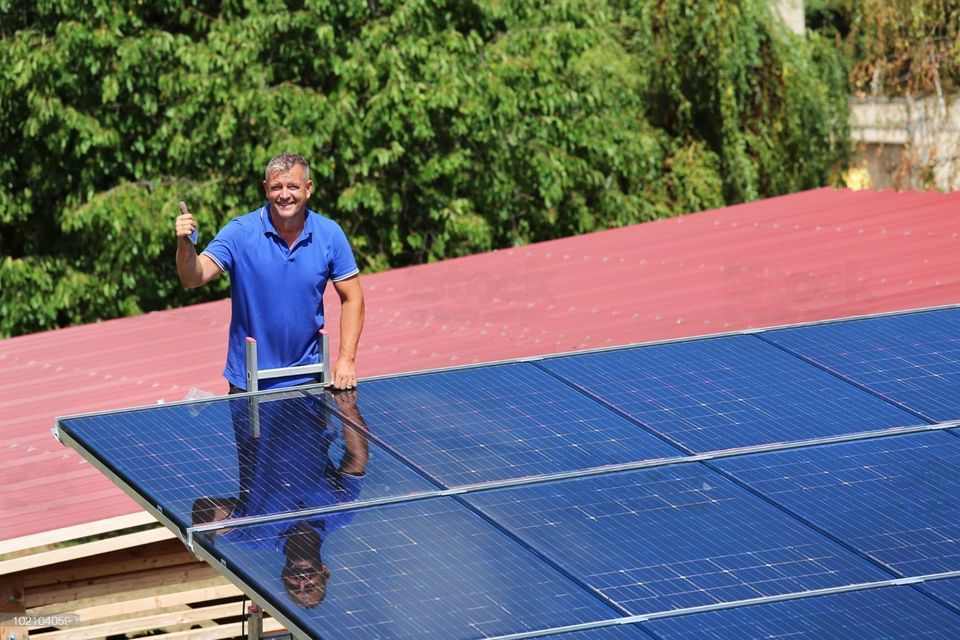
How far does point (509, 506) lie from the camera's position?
6.17 meters

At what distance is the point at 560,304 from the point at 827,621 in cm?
882

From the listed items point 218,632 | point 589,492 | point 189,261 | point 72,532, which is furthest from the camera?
point 218,632

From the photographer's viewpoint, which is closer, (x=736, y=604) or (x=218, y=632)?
(x=736, y=604)

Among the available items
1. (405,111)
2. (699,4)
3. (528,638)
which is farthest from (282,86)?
(528,638)

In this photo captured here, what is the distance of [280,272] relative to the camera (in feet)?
25.7

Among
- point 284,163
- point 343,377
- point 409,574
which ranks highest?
point 284,163

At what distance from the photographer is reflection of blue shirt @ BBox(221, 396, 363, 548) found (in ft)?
19.6

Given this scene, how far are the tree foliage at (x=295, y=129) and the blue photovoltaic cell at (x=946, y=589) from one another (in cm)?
1532

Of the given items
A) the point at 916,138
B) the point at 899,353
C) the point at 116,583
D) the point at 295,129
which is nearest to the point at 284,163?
the point at 899,353

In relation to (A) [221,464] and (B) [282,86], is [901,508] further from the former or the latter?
(B) [282,86]

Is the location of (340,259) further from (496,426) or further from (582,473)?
(582,473)

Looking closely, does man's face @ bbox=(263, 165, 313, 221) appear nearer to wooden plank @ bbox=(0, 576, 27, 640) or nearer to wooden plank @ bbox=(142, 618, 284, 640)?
wooden plank @ bbox=(0, 576, 27, 640)

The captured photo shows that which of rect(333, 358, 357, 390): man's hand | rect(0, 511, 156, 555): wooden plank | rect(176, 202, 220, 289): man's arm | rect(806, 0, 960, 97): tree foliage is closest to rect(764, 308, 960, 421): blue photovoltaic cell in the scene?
rect(333, 358, 357, 390): man's hand

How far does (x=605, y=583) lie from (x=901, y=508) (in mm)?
1326
